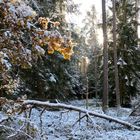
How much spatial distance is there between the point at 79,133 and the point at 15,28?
9444 millimetres

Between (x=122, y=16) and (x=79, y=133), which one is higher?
(x=122, y=16)

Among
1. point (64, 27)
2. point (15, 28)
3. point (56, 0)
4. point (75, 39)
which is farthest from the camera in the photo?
point (75, 39)

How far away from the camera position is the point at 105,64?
72.3ft

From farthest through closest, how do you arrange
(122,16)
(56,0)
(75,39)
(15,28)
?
(122,16), (75,39), (56,0), (15,28)

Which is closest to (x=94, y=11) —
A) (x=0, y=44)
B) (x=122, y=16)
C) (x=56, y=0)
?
(x=122, y=16)

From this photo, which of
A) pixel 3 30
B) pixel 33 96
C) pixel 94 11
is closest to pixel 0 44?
pixel 3 30

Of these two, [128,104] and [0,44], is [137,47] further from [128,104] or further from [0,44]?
[0,44]

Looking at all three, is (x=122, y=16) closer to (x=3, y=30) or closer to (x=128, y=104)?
(x=128, y=104)

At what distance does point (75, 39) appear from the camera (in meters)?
24.8

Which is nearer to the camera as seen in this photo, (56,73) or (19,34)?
(19,34)

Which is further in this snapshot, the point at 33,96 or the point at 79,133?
the point at 33,96

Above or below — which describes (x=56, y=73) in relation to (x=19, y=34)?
above

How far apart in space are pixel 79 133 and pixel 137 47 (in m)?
17.3

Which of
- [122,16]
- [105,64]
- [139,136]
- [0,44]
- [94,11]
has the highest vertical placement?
[94,11]
